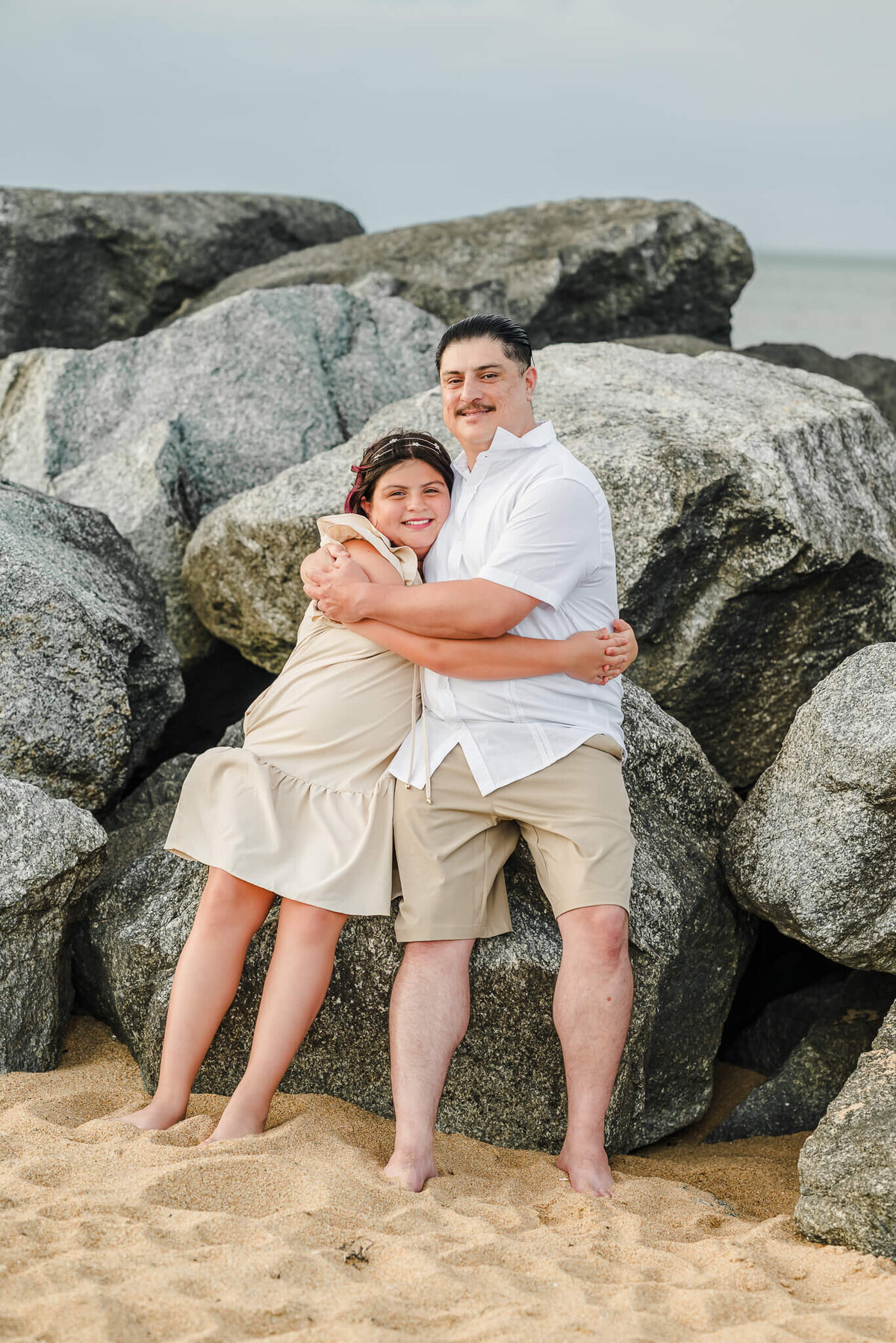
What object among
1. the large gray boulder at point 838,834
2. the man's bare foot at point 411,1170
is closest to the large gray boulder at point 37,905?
→ the man's bare foot at point 411,1170

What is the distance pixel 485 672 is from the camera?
11.9 feet

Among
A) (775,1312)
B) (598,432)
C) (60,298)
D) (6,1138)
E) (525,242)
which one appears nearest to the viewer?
(775,1312)

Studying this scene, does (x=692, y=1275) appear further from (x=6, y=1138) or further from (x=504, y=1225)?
(x=6, y=1138)

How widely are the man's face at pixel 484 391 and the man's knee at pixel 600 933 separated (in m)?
1.51

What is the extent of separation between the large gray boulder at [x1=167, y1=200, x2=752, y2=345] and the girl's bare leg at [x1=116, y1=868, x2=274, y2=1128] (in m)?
5.27

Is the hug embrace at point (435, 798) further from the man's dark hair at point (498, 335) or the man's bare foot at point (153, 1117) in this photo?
the man's dark hair at point (498, 335)

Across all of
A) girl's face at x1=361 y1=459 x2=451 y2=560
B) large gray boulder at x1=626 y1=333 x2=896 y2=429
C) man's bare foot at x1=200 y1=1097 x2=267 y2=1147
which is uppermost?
large gray boulder at x1=626 y1=333 x2=896 y2=429

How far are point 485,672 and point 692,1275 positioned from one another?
1.66 meters

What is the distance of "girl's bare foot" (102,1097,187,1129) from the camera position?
348cm

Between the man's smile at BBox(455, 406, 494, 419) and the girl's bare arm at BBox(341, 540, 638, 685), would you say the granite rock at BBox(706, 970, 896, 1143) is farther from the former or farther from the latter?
the man's smile at BBox(455, 406, 494, 419)

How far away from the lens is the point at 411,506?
3969 mm

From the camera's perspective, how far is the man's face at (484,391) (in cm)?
394

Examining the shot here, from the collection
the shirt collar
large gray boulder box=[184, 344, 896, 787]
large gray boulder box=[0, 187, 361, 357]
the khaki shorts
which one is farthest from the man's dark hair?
large gray boulder box=[0, 187, 361, 357]

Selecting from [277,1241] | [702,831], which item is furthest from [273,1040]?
[702,831]
